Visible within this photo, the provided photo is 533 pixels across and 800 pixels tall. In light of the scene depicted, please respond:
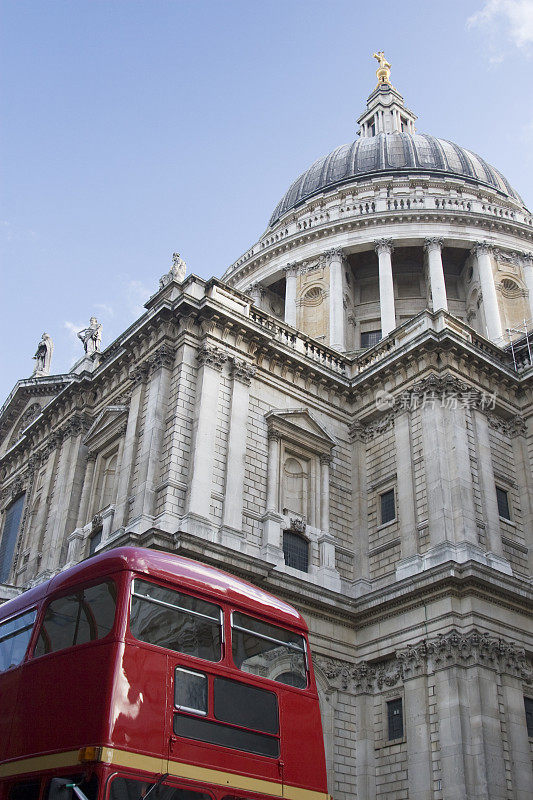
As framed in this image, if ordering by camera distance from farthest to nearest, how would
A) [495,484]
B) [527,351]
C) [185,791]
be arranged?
[527,351]
[495,484]
[185,791]

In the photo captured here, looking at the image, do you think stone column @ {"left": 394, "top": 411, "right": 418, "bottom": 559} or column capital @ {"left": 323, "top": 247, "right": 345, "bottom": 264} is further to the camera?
column capital @ {"left": 323, "top": 247, "right": 345, "bottom": 264}

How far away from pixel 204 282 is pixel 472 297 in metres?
20.4

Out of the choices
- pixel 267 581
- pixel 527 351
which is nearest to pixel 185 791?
pixel 267 581

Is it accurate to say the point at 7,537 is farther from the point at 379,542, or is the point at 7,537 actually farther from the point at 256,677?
the point at 256,677

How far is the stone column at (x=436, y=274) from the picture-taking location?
131ft

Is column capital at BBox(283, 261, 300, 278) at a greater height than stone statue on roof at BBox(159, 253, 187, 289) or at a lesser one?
greater

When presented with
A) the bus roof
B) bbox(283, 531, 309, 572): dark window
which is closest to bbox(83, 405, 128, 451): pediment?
bbox(283, 531, 309, 572): dark window

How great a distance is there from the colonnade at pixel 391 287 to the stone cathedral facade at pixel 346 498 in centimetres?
934

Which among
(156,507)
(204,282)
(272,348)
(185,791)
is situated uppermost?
(204,282)

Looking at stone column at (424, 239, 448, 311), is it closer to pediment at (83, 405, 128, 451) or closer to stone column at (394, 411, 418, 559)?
stone column at (394, 411, 418, 559)

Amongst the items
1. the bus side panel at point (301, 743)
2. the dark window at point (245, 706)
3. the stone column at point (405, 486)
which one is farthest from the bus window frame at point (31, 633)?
the stone column at point (405, 486)

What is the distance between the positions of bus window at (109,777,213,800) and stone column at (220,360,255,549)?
12.7 metres

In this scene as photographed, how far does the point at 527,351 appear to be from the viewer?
30.3m

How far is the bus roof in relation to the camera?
11.1 meters
